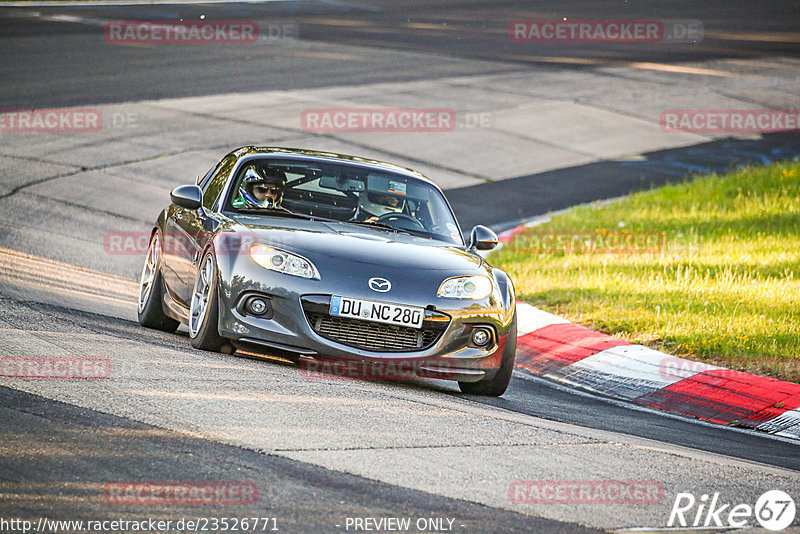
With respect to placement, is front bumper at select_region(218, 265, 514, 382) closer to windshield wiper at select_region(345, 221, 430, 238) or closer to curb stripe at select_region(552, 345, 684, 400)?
windshield wiper at select_region(345, 221, 430, 238)

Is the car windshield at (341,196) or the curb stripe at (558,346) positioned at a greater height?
the car windshield at (341,196)

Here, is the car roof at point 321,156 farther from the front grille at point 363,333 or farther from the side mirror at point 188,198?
the front grille at point 363,333

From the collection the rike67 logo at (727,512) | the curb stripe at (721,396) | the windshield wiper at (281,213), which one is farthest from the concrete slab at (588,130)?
the rike67 logo at (727,512)

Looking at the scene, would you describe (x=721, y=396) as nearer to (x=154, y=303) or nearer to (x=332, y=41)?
(x=154, y=303)

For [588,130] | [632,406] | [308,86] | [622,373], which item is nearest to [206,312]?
[632,406]

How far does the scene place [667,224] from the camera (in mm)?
15453

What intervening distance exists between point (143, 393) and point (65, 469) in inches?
52.4

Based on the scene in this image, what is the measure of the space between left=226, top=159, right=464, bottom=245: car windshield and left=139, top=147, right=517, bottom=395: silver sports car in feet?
0.04

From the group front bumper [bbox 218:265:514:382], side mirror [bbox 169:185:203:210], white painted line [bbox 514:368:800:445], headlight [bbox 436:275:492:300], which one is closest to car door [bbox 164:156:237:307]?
side mirror [bbox 169:185:203:210]

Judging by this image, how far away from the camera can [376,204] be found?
28.1 ft

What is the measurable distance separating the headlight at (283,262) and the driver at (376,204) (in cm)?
119

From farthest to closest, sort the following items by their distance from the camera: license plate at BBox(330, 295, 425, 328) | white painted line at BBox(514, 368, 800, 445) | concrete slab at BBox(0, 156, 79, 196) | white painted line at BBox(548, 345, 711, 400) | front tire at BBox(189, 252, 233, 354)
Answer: concrete slab at BBox(0, 156, 79, 196) → white painted line at BBox(548, 345, 711, 400) → white painted line at BBox(514, 368, 800, 445) → front tire at BBox(189, 252, 233, 354) → license plate at BBox(330, 295, 425, 328)

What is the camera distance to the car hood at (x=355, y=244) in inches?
290

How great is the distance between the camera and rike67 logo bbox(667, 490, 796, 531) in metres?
4.96
